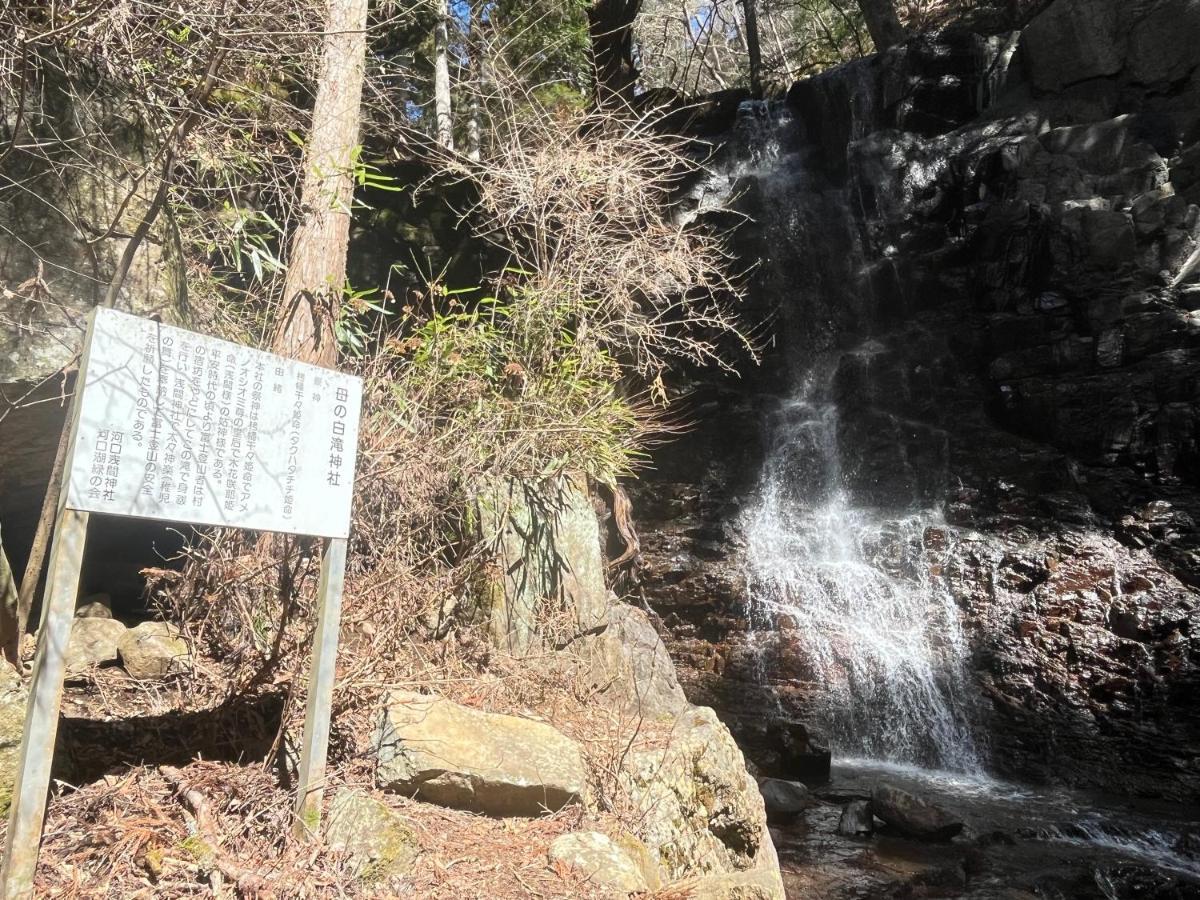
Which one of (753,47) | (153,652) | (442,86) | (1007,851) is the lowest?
(1007,851)

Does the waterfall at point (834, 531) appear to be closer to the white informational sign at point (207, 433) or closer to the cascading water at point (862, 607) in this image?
the cascading water at point (862, 607)

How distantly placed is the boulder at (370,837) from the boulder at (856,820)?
137 inches

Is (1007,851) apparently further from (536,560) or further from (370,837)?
(370,837)

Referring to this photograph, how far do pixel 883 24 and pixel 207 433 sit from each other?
47.8 ft

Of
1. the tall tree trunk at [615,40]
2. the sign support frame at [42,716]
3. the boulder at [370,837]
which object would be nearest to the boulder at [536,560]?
the boulder at [370,837]

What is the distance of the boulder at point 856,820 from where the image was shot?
533 centimetres

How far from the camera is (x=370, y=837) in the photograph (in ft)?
9.29

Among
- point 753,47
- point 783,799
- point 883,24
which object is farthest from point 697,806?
point 753,47

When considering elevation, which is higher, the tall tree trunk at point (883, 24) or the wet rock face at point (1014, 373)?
the tall tree trunk at point (883, 24)

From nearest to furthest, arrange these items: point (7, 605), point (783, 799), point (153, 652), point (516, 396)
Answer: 1. point (7, 605)
2. point (153, 652)
3. point (516, 396)
4. point (783, 799)

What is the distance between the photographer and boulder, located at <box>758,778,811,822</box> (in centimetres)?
567

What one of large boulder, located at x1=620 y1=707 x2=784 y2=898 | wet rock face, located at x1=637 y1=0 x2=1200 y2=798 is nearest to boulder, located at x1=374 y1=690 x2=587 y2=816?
large boulder, located at x1=620 y1=707 x2=784 y2=898

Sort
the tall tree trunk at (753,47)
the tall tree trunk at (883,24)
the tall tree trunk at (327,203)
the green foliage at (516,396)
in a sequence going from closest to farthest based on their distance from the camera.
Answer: the tall tree trunk at (327,203) → the green foliage at (516,396) → the tall tree trunk at (883,24) → the tall tree trunk at (753,47)

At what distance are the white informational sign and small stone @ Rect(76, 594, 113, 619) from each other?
240cm
